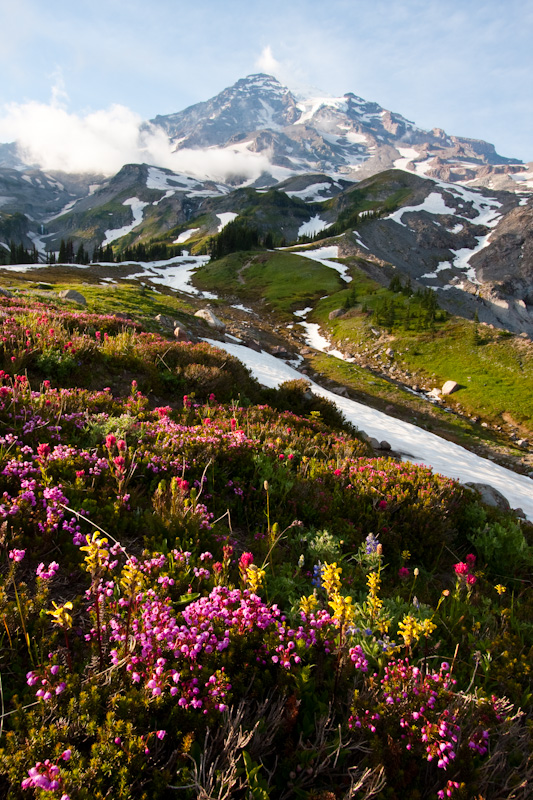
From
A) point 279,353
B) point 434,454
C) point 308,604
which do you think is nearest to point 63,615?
point 308,604

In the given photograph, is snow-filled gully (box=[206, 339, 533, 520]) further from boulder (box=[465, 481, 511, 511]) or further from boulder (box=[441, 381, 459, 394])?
boulder (box=[441, 381, 459, 394])

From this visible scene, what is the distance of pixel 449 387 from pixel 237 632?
30453 millimetres

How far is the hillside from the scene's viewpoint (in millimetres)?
1898

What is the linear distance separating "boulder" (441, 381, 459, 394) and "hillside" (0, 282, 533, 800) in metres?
26.0

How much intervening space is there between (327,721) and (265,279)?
233 ft

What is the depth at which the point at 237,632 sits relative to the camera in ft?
8.00

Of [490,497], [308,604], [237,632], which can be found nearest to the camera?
[237,632]

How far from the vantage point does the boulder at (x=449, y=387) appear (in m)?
29.0

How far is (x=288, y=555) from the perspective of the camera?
410 centimetres

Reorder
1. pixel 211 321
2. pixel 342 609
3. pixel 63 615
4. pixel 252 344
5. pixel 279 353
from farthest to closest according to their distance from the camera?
pixel 279 353, pixel 211 321, pixel 252 344, pixel 342 609, pixel 63 615

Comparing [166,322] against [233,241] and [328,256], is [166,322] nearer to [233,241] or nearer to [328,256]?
[328,256]

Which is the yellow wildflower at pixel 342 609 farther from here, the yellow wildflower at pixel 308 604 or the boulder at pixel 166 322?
→ the boulder at pixel 166 322

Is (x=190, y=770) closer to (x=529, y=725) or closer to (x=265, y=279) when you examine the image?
(x=529, y=725)

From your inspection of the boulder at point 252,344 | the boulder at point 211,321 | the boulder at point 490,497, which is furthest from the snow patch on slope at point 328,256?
the boulder at point 490,497
